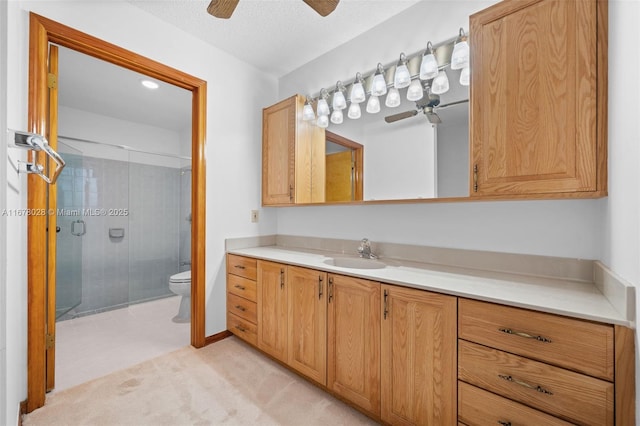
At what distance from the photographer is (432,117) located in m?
1.72

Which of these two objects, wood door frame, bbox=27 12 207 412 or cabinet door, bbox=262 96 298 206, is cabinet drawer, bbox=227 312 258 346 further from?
wood door frame, bbox=27 12 207 412

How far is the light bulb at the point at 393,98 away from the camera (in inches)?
73.9

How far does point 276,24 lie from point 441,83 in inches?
50.7

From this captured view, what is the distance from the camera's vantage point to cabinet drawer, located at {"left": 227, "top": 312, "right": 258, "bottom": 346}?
2135 mm

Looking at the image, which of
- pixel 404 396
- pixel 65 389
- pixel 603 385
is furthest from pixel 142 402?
pixel 603 385

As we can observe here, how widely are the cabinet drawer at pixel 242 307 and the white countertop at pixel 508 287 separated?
69 cm

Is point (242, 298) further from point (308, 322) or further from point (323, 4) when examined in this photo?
point (323, 4)

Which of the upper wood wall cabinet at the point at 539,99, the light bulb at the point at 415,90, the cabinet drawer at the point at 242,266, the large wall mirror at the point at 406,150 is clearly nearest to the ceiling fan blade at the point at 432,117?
the large wall mirror at the point at 406,150

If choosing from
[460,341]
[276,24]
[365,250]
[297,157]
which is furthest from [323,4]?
[460,341]

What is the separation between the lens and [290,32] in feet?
7.02

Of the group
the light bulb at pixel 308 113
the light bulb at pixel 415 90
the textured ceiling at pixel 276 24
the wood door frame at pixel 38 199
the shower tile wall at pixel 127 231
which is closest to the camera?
the wood door frame at pixel 38 199

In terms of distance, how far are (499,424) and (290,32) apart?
2621 millimetres

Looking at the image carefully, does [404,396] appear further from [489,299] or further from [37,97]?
[37,97]

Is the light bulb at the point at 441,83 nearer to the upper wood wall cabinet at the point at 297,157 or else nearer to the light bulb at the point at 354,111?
the light bulb at the point at 354,111
